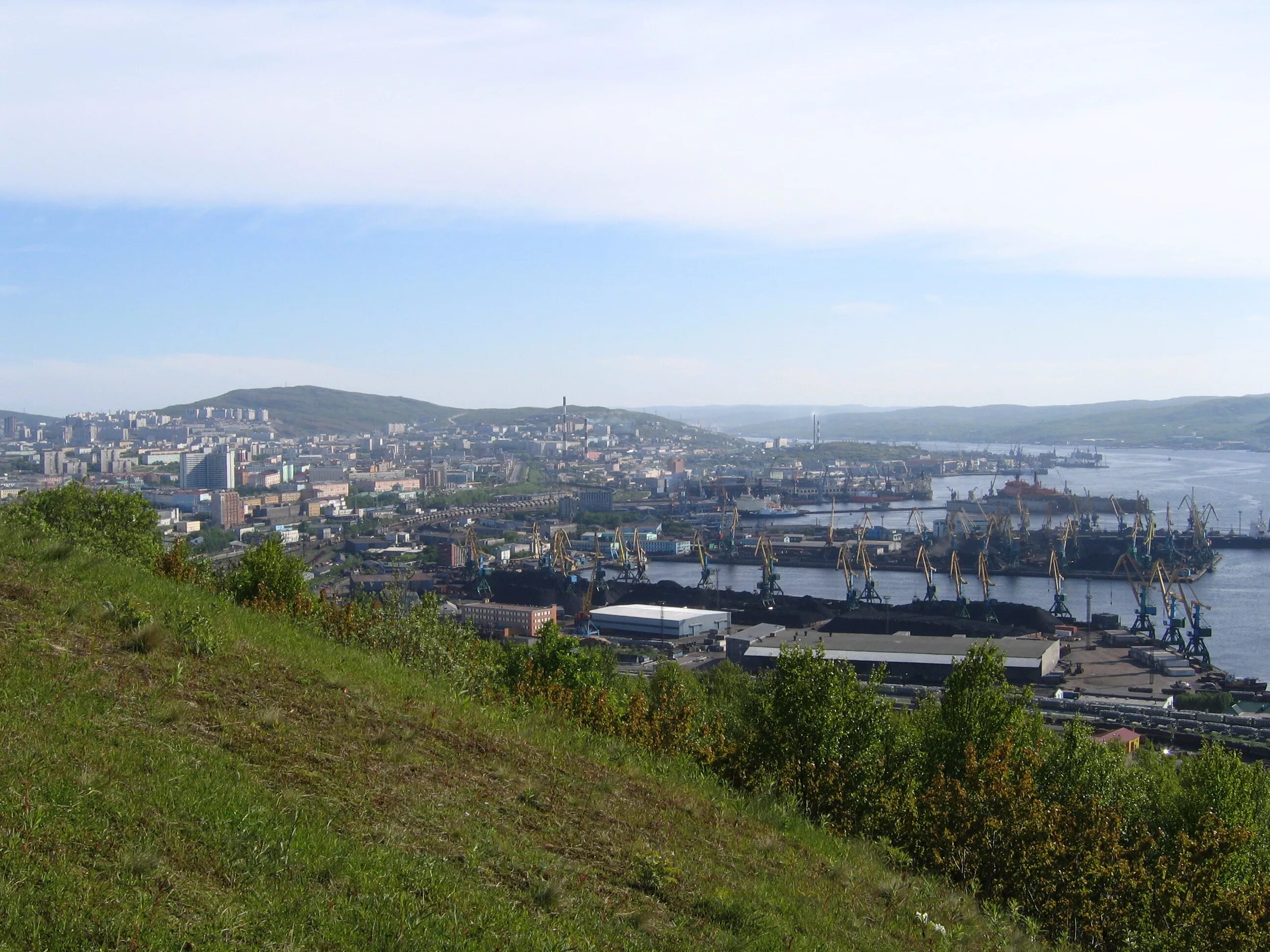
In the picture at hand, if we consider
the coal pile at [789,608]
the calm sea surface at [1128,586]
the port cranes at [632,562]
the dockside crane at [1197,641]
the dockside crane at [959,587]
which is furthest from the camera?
the port cranes at [632,562]

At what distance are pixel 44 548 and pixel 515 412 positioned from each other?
220ft

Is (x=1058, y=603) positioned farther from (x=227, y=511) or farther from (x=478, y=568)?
(x=227, y=511)

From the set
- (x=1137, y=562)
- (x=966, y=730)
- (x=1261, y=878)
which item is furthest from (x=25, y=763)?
(x=1137, y=562)

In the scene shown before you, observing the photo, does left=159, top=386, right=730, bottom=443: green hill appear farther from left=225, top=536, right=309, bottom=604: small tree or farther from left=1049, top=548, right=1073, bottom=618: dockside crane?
left=225, top=536, right=309, bottom=604: small tree

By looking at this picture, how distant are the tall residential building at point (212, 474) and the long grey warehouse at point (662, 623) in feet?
71.0

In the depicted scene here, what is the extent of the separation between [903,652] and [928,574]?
644 cm

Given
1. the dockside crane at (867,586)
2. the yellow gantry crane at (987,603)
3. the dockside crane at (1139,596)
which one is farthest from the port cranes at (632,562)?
the dockside crane at (1139,596)

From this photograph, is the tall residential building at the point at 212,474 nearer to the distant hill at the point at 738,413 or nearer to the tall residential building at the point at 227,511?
the tall residential building at the point at 227,511

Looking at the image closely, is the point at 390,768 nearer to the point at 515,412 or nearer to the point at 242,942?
the point at 242,942

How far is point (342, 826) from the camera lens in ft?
5.25

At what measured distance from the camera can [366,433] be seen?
59000 mm

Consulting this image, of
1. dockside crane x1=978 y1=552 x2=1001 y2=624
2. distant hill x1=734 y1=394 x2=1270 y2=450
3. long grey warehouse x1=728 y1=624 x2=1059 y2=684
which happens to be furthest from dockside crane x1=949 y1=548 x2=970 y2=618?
distant hill x1=734 y1=394 x2=1270 y2=450

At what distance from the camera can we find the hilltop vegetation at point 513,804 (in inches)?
54.6

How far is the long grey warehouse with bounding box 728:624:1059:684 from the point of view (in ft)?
32.3
